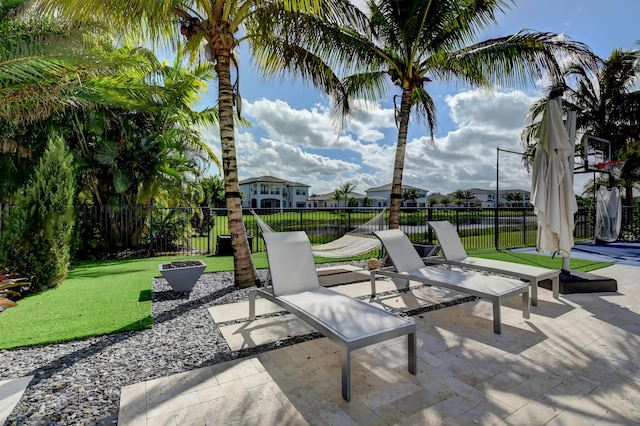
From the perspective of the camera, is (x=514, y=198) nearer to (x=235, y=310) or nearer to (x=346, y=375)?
(x=235, y=310)

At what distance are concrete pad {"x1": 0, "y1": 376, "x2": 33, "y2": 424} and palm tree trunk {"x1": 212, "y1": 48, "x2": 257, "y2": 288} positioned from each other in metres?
3.10

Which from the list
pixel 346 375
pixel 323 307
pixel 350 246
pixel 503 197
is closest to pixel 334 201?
pixel 503 197

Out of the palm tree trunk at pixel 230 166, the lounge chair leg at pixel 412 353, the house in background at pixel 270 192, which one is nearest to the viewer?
the lounge chair leg at pixel 412 353

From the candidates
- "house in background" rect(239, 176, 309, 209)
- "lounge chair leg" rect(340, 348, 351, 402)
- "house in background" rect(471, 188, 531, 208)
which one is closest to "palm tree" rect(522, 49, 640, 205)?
"lounge chair leg" rect(340, 348, 351, 402)

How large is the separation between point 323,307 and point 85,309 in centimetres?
343

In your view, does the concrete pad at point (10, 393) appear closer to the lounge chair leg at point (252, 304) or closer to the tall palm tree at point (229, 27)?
the lounge chair leg at point (252, 304)

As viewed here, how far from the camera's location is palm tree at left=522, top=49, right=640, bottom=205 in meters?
14.9

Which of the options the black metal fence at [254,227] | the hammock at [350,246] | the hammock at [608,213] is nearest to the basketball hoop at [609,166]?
the hammock at [608,213]

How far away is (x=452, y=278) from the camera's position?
4.16 metres

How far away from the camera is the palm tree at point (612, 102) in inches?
585

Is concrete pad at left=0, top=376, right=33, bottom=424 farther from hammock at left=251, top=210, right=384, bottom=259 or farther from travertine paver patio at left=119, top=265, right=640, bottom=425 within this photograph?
hammock at left=251, top=210, right=384, bottom=259

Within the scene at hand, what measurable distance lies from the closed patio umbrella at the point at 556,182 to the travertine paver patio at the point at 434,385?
1.71 meters

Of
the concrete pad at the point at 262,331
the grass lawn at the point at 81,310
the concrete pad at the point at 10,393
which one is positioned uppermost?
the grass lawn at the point at 81,310

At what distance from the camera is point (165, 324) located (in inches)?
154
